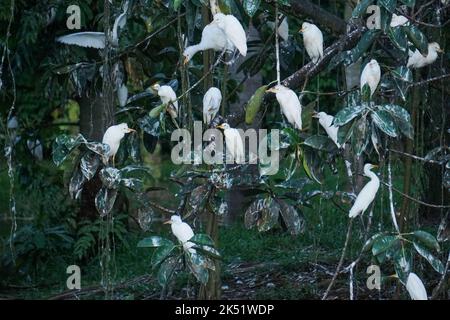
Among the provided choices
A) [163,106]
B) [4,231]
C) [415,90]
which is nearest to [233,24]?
[163,106]

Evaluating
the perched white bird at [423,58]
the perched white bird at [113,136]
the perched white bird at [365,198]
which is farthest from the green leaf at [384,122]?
the perched white bird at [113,136]

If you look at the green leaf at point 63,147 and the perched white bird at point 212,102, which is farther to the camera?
the perched white bird at point 212,102

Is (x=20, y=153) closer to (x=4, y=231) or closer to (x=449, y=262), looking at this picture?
(x=4, y=231)

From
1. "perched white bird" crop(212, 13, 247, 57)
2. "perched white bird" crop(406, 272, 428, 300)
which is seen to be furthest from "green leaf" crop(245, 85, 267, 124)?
"perched white bird" crop(406, 272, 428, 300)

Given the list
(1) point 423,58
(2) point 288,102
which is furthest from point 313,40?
(2) point 288,102

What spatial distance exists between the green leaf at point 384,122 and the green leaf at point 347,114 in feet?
0.14

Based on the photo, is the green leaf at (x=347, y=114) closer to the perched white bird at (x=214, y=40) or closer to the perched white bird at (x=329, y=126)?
the perched white bird at (x=329, y=126)

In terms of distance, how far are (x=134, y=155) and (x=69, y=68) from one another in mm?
664

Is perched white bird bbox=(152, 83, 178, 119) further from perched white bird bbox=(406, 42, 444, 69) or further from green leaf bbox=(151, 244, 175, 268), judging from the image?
perched white bird bbox=(406, 42, 444, 69)

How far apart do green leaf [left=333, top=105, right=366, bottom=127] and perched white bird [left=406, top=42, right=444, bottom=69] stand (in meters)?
0.64

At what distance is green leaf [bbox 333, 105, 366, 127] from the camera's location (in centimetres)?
261

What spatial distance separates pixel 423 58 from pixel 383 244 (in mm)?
900

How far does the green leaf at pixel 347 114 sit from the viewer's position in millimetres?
2605

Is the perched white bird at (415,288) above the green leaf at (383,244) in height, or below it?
below
